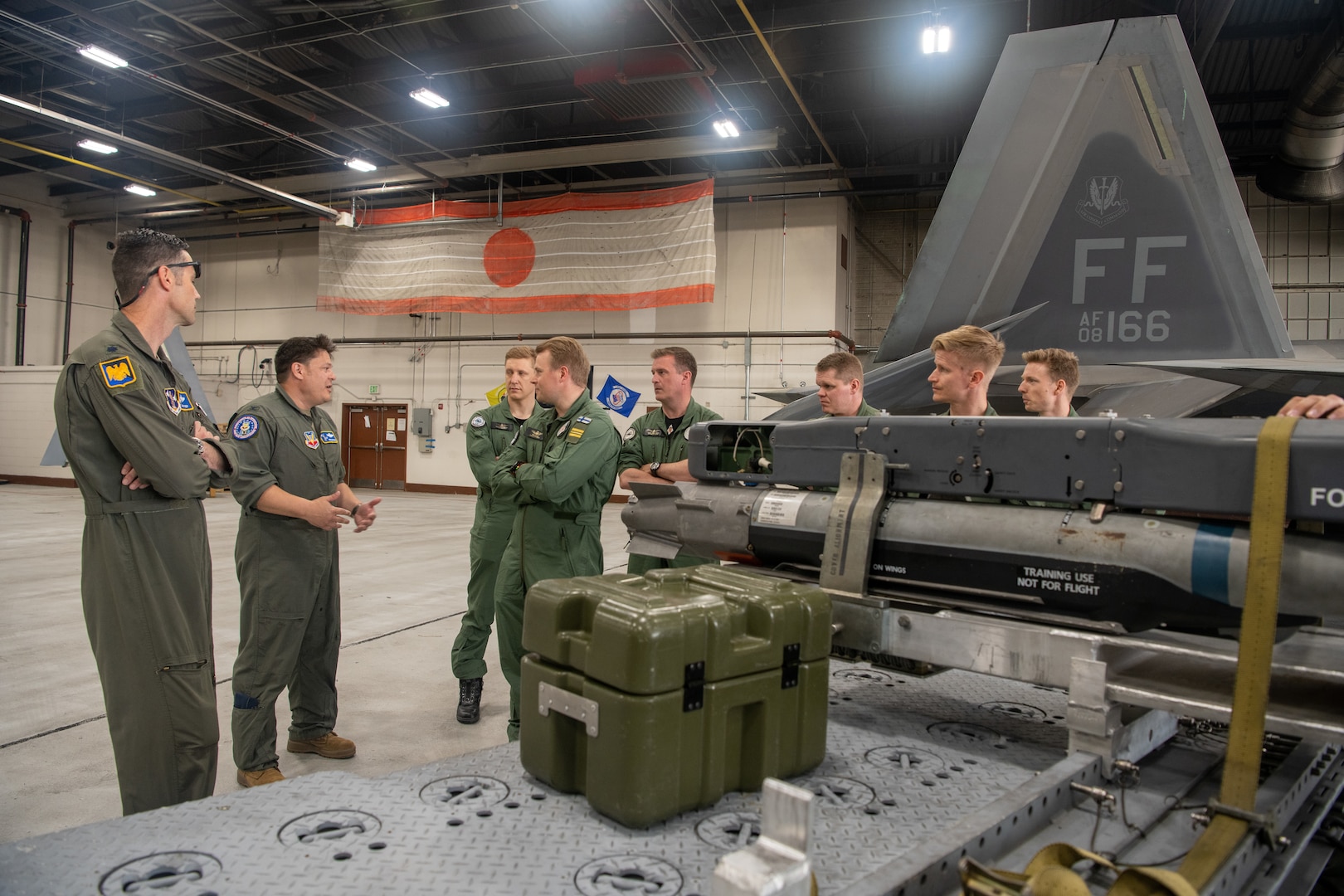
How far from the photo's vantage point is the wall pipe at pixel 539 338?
553 inches

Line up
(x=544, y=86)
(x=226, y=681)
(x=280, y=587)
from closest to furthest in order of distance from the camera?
(x=280, y=587) < (x=226, y=681) < (x=544, y=86)

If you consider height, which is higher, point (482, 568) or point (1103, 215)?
point (1103, 215)

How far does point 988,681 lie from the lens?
8.68 feet

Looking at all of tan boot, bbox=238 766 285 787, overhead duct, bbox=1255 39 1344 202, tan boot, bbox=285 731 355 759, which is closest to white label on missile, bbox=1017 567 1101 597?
tan boot, bbox=238 766 285 787

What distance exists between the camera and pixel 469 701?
3.93 metres

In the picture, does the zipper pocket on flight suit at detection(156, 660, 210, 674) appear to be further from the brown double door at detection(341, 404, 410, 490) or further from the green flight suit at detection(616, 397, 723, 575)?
the brown double door at detection(341, 404, 410, 490)

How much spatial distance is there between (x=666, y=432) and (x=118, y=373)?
2.47 meters

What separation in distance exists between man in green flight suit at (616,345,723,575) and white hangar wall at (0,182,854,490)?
9843mm

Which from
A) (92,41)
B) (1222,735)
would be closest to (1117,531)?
(1222,735)

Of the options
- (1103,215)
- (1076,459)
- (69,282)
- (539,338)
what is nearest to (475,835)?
(1076,459)

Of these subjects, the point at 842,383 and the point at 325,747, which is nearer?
the point at 325,747

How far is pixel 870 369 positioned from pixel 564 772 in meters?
3.48

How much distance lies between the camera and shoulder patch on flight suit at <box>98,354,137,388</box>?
7.63ft

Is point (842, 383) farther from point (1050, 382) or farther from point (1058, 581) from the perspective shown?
point (1058, 581)
